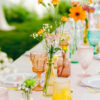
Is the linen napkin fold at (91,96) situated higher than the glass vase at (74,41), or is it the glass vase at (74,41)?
the glass vase at (74,41)

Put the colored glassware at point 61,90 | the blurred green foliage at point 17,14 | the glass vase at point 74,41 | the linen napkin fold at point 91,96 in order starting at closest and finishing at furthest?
the colored glassware at point 61,90 → the linen napkin fold at point 91,96 → the glass vase at point 74,41 → the blurred green foliage at point 17,14

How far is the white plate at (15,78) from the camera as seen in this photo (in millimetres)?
1549

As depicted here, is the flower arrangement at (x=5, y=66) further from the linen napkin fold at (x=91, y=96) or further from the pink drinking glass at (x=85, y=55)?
the linen napkin fold at (x=91, y=96)

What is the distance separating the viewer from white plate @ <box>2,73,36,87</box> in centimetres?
155

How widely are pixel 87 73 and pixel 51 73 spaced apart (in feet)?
1.32

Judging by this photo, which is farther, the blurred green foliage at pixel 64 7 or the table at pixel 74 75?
the blurred green foliage at pixel 64 7

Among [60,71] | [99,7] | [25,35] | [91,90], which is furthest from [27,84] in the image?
[25,35]

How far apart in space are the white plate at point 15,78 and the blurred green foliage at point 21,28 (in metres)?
4.37

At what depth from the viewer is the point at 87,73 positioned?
1.77 meters

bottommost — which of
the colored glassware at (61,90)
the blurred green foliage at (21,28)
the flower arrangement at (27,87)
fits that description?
the blurred green foliage at (21,28)

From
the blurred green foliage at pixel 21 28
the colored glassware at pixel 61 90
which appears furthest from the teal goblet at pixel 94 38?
the blurred green foliage at pixel 21 28

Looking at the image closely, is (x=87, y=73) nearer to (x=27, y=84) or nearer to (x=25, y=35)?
(x=27, y=84)

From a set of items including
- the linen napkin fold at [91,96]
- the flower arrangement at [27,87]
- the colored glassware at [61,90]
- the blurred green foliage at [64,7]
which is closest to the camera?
the flower arrangement at [27,87]

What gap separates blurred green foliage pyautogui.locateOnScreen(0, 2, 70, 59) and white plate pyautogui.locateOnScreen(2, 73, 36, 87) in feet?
14.3
